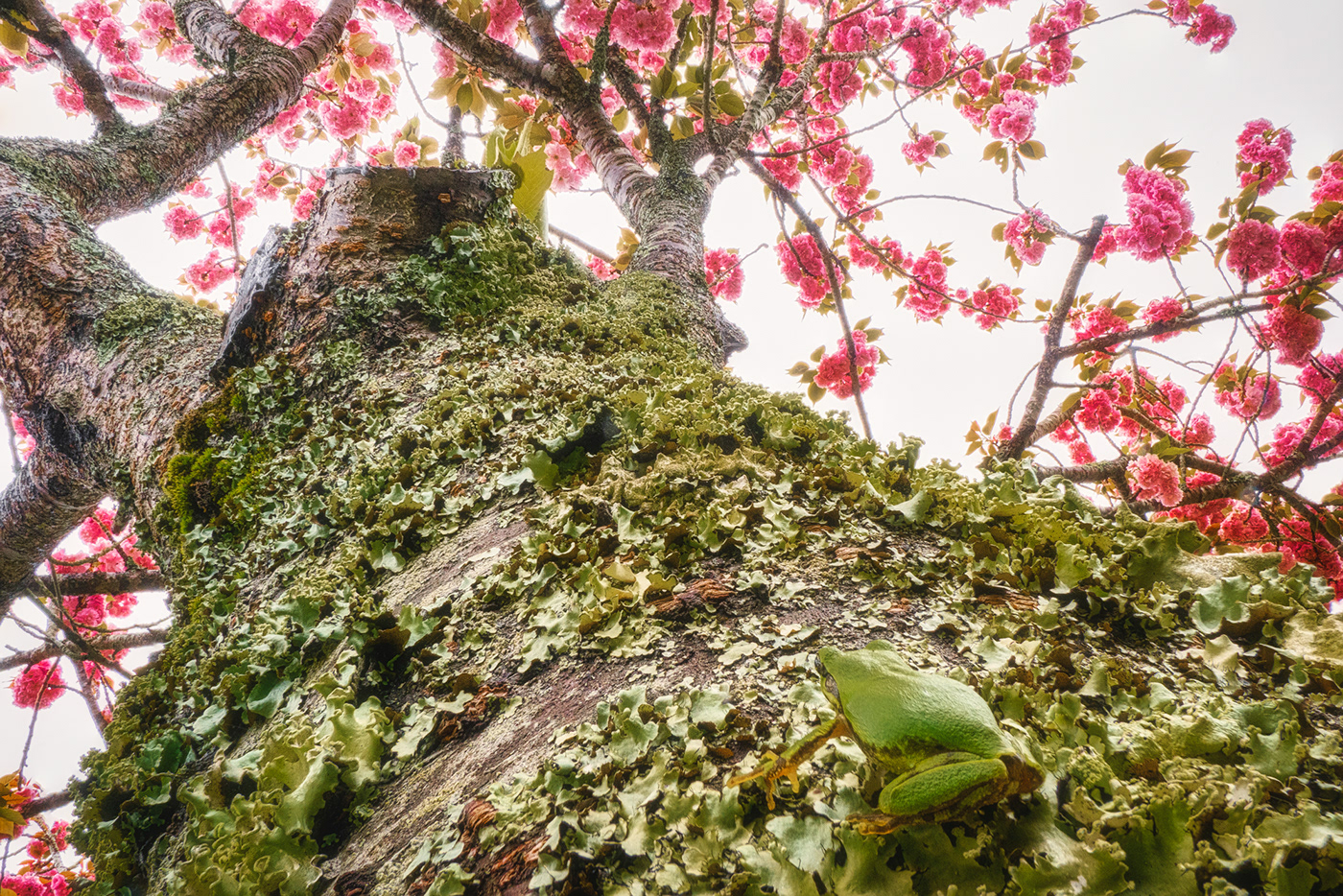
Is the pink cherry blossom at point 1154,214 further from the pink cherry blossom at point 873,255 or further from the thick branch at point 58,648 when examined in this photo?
the thick branch at point 58,648

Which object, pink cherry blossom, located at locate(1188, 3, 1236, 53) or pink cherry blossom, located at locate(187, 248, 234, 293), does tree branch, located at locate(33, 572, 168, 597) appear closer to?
pink cherry blossom, located at locate(187, 248, 234, 293)

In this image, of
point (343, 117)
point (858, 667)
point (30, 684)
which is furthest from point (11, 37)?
point (858, 667)

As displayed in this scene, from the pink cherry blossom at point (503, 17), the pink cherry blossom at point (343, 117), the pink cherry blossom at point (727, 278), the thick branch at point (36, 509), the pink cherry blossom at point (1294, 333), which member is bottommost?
the thick branch at point (36, 509)

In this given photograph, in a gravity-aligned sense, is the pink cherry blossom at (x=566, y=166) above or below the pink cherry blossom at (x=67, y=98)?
below

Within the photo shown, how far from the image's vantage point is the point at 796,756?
58cm

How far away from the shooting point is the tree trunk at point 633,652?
0.54 metres

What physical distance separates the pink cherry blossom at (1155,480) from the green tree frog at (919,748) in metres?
4.26


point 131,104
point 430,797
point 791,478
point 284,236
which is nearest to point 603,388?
point 791,478

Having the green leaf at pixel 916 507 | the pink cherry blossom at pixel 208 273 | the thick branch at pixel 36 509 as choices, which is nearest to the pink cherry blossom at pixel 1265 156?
the green leaf at pixel 916 507

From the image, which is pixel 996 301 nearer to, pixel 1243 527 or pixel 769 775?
pixel 1243 527

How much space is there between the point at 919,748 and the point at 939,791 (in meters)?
0.04

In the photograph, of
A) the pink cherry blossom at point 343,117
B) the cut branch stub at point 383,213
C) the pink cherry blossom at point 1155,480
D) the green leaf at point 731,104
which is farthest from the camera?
the pink cherry blossom at point 343,117

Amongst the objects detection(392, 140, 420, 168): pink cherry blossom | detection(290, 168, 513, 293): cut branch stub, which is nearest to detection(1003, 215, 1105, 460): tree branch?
detection(290, 168, 513, 293): cut branch stub

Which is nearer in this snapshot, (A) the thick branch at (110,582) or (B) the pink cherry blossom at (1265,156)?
(B) the pink cherry blossom at (1265,156)
